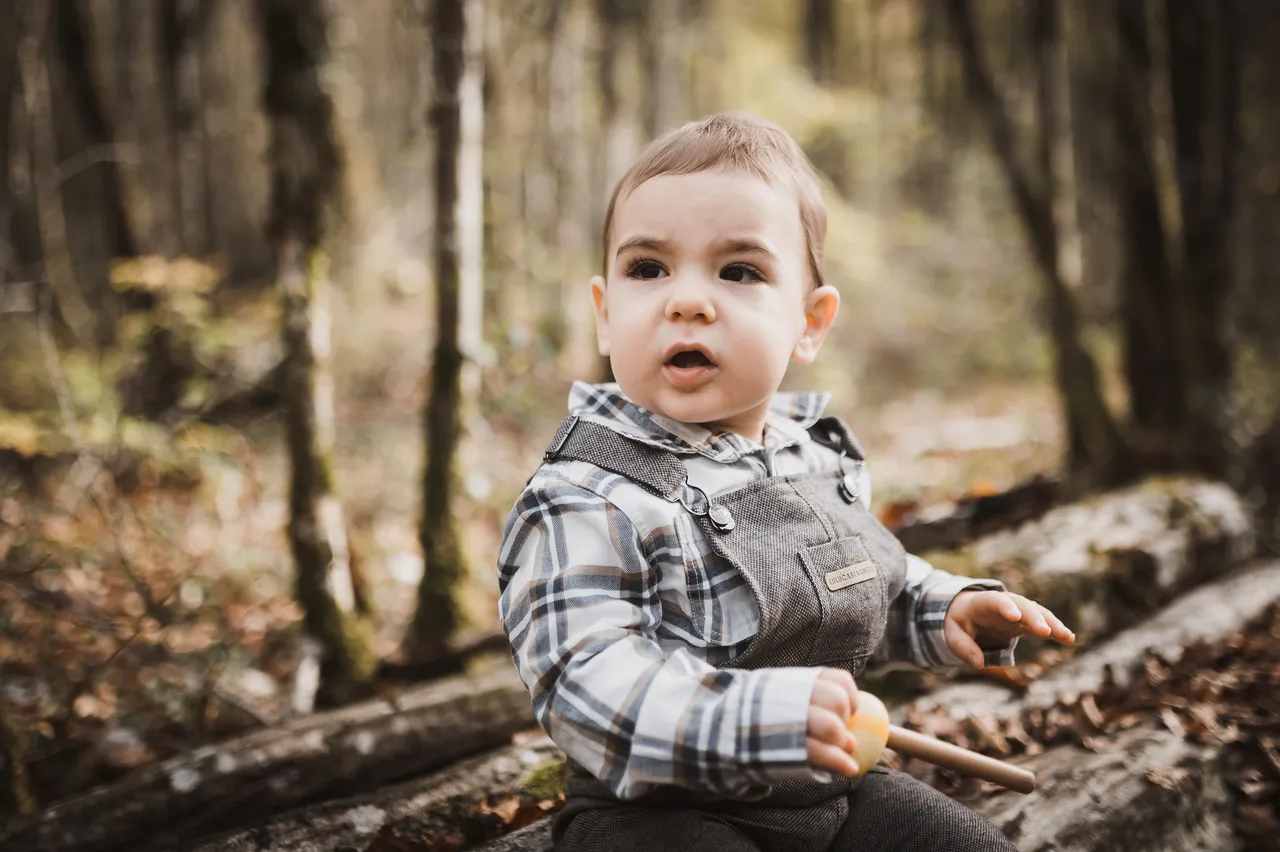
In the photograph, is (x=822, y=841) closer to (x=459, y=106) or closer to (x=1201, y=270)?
(x=459, y=106)

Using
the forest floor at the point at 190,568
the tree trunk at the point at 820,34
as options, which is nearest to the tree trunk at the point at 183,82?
the forest floor at the point at 190,568

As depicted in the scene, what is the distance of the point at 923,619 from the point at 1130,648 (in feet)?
5.87

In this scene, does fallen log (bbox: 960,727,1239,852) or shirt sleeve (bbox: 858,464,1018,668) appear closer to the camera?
shirt sleeve (bbox: 858,464,1018,668)

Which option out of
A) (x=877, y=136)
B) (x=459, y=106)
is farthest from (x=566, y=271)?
(x=459, y=106)

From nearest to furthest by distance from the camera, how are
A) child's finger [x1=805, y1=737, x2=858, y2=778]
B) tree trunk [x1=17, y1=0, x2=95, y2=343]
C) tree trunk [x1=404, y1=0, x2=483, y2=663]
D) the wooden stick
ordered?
child's finger [x1=805, y1=737, x2=858, y2=778]
the wooden stick
tree trunk [x1=404, y1=0, x2=483, y2=663]
tree trunk [x1=17, y1=0, x2=95, y2=343]

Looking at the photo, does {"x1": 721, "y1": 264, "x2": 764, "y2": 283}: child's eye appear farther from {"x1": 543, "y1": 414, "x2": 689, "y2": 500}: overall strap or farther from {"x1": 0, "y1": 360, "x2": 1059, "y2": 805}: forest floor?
{"x1": 0, "y1": 360, "x2": 1059, "y2": 805}: forest floor

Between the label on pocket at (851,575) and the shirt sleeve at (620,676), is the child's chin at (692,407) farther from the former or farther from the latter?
the label on pocket at (851,575)

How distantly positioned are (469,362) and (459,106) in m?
1.27

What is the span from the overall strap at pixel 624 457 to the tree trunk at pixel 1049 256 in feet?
16.5

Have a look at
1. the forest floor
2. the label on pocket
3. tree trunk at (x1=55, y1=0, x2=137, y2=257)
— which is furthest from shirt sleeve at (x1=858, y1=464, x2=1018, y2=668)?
tree trunk at (x1=55, y1=0, x2=137, y2=257)

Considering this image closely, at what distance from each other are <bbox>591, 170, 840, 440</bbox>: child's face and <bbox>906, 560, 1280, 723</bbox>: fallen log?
65.4 inches

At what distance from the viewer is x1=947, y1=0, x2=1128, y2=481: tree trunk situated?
6008 mm

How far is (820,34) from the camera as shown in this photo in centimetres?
1584

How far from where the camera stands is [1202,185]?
538 centimetres
